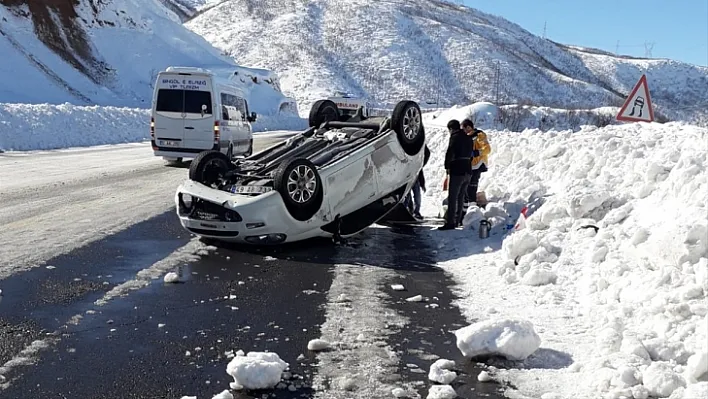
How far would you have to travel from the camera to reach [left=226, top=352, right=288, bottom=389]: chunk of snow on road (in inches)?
145

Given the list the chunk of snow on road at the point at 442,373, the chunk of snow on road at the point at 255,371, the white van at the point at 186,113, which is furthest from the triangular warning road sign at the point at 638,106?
the white van at the point at 186,113

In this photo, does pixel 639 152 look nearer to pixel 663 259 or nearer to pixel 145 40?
pixel 663 259

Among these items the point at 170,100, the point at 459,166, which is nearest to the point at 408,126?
the point at 459,166

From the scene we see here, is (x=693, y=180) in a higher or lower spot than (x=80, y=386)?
higher

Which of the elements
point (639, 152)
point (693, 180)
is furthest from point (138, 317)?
point (639, 152)

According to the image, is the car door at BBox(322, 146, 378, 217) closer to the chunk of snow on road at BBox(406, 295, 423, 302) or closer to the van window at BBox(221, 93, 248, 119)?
the chunk of snow on road at BBox(406, 295, 423, 302)

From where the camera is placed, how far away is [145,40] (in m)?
59.6

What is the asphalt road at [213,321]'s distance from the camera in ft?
12.5

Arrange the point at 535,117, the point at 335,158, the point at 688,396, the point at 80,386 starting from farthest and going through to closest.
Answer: the point at 535,117 < the point at 335,158 < the point at 80,386 < the point at 688,396

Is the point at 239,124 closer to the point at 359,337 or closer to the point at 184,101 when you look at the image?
the point at 184,101

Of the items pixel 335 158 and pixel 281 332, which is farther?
pixel 335 158

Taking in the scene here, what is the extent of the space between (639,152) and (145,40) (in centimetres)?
5770

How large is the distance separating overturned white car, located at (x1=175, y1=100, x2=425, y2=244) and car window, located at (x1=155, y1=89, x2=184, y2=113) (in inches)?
331

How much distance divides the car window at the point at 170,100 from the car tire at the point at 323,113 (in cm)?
765
